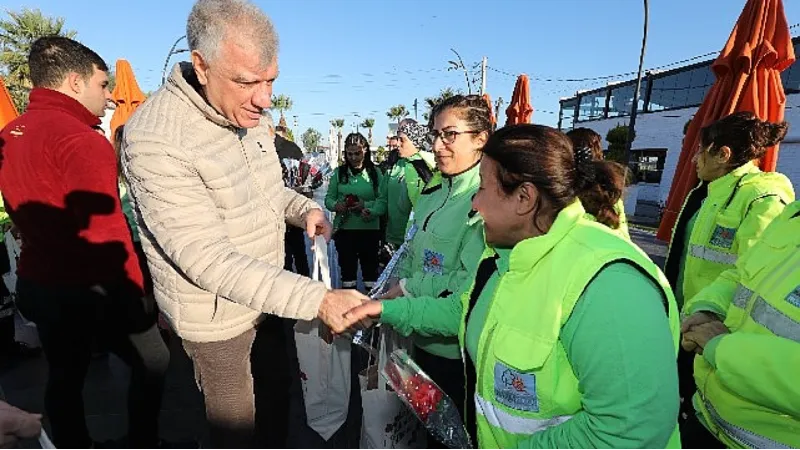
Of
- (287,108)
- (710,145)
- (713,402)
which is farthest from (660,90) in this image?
(287,108)

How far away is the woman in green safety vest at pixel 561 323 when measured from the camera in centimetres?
101

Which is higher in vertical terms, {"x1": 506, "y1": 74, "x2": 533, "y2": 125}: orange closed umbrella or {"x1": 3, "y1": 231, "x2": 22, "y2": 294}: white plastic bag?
{"x1": 506, "y1": 74, "x2": 533, "y2": 125}: orange closed umbrella

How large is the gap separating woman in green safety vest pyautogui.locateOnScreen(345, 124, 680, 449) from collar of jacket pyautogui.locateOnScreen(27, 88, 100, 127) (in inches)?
87.5

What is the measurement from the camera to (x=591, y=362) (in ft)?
3.38

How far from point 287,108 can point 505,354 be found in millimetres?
84143

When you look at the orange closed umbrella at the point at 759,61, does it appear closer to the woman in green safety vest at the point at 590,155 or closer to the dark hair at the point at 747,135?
the dark hair at the point at 747,135

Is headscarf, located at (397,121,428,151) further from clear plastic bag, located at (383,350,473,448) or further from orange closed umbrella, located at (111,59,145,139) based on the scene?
clear plastic bag, located at (383,350,473,448)

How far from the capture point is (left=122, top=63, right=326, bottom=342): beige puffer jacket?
1.60 meters

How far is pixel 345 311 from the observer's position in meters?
1.74

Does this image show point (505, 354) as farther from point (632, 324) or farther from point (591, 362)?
point (632, 324)

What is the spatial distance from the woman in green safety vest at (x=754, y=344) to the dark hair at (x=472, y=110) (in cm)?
134

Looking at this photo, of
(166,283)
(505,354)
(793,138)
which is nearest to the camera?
(505,354)

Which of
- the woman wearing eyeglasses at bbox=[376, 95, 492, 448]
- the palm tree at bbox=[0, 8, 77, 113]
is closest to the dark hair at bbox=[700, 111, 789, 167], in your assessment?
the woman wearing eyeglasses at bbox=[376, 95, 492, 448]

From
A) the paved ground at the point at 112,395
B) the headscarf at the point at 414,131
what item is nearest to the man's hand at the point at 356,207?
the headscarf at the point at 414,131
